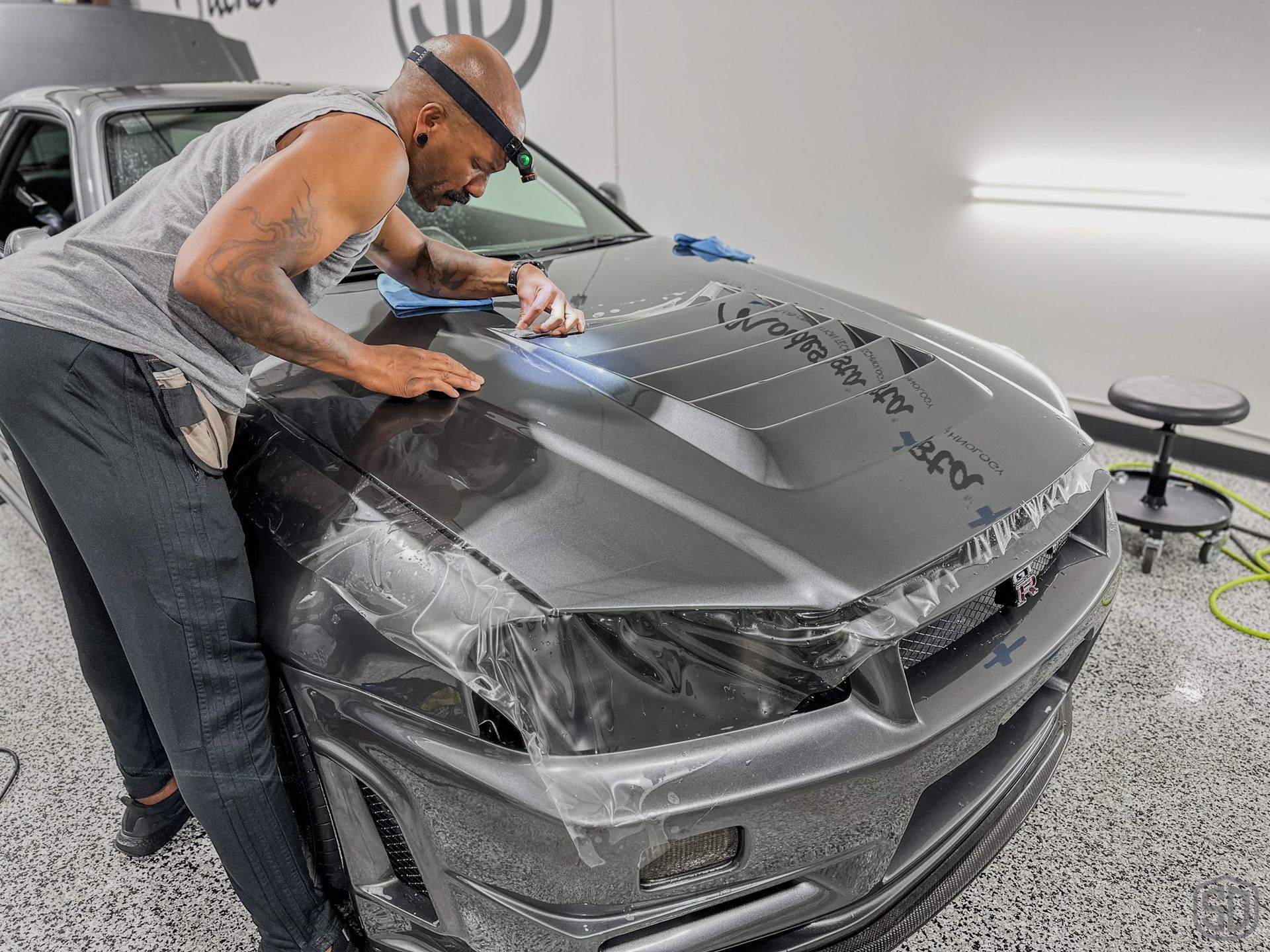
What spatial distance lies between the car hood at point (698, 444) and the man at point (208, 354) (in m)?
0.19

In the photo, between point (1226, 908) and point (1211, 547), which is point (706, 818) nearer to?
point (1226, 908)

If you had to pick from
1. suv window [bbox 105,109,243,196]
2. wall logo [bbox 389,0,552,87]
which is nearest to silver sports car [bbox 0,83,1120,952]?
suv window [bbox 105,109,243,196]

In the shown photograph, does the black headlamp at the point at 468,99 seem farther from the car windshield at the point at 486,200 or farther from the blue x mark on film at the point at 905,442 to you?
the car windshield at the point at 486,200

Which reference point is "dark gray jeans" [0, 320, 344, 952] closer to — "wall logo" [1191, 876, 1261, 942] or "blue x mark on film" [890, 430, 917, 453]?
"blue x mark on film" [890, 430, 917, 453]

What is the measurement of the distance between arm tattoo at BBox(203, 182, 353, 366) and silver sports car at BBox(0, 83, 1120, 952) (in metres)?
0.18

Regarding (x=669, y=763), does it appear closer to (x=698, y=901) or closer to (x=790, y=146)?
(x=698, y=901)

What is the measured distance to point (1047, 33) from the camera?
3.02 metres

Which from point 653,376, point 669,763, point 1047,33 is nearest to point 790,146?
point 1047,33

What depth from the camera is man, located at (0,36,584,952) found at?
1.03 meters

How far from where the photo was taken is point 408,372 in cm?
125

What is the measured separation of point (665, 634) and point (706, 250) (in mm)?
1319

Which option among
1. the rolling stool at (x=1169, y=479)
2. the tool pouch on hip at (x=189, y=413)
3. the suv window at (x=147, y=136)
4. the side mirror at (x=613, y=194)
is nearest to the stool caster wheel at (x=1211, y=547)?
the rolling stool at (x=1169, y=479)

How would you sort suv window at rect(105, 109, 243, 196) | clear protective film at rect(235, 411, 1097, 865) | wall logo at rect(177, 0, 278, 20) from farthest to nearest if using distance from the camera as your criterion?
wall logo at rect(177, 0, 278, 20) < suv window at rect(105, 109, 243, 196) < clear protective film at rect(235, 411, 1097, 865)

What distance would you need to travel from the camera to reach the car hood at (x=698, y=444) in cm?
99
